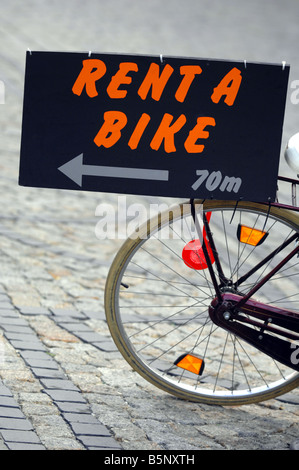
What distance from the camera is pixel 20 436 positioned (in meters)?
3.19

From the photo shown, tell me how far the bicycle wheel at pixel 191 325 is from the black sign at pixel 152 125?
0.23 metres

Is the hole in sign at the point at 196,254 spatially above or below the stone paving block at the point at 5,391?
above

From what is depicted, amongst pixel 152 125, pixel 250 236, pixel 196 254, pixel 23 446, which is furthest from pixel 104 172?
pixel 23 446

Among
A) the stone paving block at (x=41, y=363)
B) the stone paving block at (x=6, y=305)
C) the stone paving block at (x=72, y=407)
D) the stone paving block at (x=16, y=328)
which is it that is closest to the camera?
the stone paving block at (x=72, y=407)

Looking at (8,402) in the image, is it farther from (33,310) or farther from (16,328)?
(33,310)

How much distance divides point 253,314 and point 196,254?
0.37 metres

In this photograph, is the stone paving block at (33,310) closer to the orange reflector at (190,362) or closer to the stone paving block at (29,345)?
the stone paving block at (29,345)

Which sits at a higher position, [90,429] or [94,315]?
[94,315]

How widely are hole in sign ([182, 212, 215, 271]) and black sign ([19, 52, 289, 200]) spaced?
30 centimetres

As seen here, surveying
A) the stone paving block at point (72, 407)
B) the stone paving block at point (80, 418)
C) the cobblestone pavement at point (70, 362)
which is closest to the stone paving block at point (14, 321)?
the cobblestone pavement at point (70, 362)

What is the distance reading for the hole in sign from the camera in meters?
3.63

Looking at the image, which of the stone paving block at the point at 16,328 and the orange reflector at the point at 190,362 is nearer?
the orange reflector at the point at 190,362

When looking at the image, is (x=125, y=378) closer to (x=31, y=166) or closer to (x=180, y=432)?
(x=180, y=432)

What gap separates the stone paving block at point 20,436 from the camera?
3.16 m
